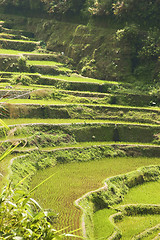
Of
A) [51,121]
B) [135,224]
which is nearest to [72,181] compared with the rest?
[135,224]

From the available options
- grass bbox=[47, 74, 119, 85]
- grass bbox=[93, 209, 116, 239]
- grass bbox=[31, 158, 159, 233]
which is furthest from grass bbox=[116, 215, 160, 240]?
grass bbox=[47, 74, 119, 85]

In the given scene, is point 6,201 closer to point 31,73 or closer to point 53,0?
point 31,73

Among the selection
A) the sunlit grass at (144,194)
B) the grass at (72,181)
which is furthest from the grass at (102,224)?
the sunlit grass at (144,194)

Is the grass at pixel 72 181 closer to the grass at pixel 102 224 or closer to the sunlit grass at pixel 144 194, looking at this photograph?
the grass at pixel 102 224

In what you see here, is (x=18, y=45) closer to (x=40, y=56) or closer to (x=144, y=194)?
(x=40, y=56)

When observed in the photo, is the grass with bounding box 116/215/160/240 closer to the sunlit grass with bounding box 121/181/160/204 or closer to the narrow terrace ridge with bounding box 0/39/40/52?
the sunlit grass with bounding box 121/181/160/204

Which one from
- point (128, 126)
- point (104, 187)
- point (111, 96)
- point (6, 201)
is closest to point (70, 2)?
point (111, 96)
